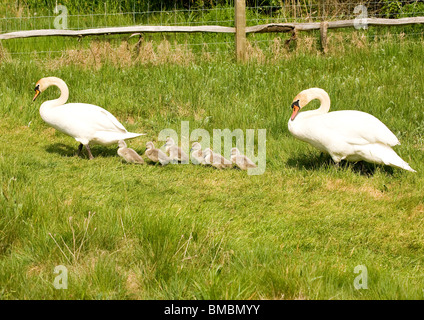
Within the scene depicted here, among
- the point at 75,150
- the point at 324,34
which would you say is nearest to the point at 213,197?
the point at 75,150

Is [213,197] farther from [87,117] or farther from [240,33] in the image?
[240,33]

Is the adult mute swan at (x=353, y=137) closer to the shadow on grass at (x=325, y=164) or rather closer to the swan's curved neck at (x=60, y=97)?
the shadow on grass at (x=325, y=164)

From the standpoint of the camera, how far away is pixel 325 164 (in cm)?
643

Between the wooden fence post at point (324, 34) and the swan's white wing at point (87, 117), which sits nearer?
the swan's white wing at point (87, 117)

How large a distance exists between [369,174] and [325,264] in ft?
8.56

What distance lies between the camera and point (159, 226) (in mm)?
4023

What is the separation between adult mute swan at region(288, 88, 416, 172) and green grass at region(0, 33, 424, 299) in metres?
0.28

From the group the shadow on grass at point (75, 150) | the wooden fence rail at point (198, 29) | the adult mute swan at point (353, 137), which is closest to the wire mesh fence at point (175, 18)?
the wooden fence rail at point (198, 29)

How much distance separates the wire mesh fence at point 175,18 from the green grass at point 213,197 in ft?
3.05

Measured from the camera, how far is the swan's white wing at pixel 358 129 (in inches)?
226

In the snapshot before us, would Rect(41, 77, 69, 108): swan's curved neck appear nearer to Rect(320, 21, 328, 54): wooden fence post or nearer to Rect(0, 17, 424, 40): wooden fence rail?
Rect(0, 17, 424, 40): wooden fence rail

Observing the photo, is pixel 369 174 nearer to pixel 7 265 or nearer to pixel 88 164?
pixel 88 164

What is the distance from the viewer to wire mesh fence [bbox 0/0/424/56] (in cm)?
1122
